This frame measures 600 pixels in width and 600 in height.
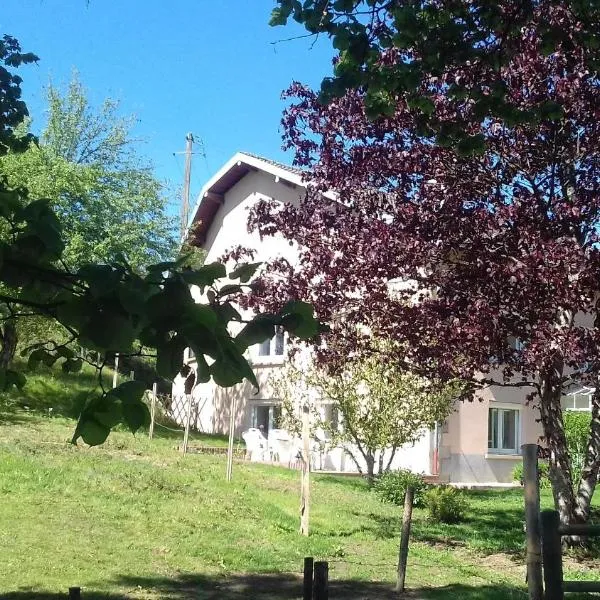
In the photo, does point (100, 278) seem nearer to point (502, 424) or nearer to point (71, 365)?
point (71, 365)

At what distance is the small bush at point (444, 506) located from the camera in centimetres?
1373

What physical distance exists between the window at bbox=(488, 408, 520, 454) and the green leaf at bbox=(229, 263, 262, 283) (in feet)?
69.9

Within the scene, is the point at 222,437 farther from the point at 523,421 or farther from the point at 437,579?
the point at 437,579

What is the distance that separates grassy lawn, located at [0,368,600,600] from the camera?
27.6 feet

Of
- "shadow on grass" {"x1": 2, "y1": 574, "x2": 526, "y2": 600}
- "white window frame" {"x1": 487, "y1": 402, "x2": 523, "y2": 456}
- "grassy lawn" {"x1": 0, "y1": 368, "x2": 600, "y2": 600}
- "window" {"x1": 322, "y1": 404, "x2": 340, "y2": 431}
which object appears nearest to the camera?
"shadow on grass" {"x1": 2, "y1": 574, "x2": 526, "y2": 600}

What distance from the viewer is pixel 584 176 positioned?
31.5 feet

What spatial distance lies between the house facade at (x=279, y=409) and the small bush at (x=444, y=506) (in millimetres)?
3734

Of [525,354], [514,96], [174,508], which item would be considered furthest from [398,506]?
[514,96]

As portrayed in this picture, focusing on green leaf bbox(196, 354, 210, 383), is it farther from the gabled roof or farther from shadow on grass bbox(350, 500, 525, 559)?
the gabled roof

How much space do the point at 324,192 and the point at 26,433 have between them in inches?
352

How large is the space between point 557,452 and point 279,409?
13.7 meters

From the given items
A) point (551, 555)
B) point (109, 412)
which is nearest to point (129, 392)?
point (109, 412)

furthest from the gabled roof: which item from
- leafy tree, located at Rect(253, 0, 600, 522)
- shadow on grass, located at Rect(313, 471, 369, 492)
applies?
leafy tree, located at Rect(253, 0, 600, 522)

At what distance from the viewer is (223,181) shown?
89.1 ft
